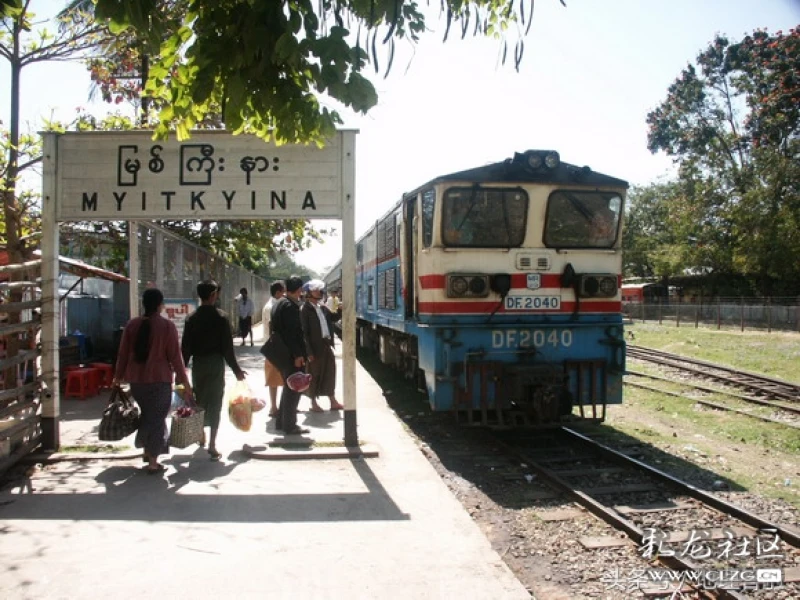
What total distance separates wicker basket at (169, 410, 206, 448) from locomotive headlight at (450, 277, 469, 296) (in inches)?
117

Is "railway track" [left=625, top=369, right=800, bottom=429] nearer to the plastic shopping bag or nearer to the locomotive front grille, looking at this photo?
the locomotive front grille

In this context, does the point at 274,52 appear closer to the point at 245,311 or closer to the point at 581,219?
the point at 581,219

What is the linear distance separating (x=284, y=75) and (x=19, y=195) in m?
8.69

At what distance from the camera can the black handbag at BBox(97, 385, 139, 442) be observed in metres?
5.90

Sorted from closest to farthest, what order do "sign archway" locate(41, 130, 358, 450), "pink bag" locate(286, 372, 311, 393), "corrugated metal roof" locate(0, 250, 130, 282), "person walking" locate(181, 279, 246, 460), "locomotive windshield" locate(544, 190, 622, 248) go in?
"person walking" locate(181, 279, 246, 460) < "sign archway" locate(41, 130, 358, 450) < "pink bag" locate(286, 372, 311, 393) < "locomotive windshield" locate(544, 190, 622, 248) < "corrugated metal roof" locate(0, 250, 130, 282)

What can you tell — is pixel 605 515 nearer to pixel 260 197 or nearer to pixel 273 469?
pixel 273 469

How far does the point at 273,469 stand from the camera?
617cm

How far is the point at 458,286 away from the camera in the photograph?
7.37 metres

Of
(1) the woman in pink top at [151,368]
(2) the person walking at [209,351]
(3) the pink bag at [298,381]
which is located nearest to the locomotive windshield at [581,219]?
(3) the pink bag at [298,381]

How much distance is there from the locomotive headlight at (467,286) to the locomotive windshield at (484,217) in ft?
1.28

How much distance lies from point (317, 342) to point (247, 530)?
398 centimetres

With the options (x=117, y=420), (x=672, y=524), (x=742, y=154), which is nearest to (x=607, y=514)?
(x=672, y=524)

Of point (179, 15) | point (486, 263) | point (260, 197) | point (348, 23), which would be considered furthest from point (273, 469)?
point (179, 15)

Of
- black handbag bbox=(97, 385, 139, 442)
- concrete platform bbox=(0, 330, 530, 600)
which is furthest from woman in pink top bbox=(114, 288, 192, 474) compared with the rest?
concrete platform bbox=(0, 330, 530, 600)
